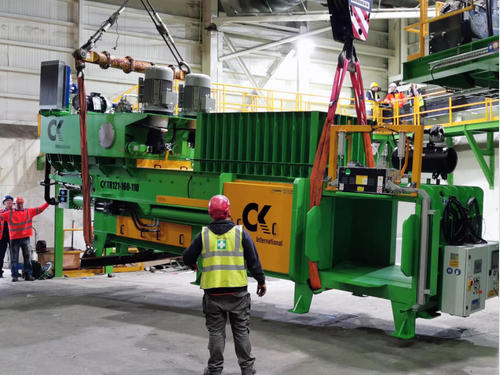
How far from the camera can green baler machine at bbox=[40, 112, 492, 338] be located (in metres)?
6.01

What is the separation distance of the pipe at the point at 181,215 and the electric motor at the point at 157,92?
1.46m

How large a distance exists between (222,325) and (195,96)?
15.2 ft

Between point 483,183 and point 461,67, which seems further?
point 483,183

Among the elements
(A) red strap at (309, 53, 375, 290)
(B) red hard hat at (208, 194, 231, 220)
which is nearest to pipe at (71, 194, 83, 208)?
(A) red strap at (309, 53, 375, 290)

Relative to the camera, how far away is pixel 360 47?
66.6 feet

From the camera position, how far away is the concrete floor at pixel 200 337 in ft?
17.7

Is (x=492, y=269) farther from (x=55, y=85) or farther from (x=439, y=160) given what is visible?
(x=55, y=85)

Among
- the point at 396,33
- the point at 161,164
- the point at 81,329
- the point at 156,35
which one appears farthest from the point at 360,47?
the point at 81,329

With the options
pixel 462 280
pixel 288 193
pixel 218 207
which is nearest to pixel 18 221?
pixel 288 193

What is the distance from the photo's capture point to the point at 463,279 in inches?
228

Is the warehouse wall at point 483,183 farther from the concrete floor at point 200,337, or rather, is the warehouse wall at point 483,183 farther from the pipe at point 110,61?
the pipe at point 110,61

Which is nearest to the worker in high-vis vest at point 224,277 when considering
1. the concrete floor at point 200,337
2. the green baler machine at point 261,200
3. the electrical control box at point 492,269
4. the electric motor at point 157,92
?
the concrete floor at point 200,337

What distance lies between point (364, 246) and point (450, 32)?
9.24 ft

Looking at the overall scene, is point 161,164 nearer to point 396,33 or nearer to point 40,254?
point 40,254
